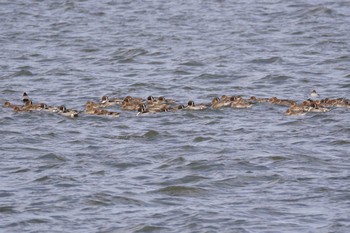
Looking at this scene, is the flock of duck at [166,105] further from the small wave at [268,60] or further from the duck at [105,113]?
the small wave at [268,60]

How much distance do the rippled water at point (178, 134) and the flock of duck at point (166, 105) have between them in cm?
21

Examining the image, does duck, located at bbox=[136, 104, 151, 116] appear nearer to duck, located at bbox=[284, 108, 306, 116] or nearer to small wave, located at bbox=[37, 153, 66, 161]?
duck, located at bbox=[284, 108, 306, 116]

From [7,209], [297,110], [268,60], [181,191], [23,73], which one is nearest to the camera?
[7,209]

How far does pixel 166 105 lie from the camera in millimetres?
23953

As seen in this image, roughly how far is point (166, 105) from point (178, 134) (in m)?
1.96

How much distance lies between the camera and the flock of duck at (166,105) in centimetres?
2322

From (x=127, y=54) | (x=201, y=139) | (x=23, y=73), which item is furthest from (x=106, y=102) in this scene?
(x=127, y=54)

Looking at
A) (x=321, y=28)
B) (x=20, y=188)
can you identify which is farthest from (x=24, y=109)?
(x=321, y=28)

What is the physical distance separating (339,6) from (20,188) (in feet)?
77.0

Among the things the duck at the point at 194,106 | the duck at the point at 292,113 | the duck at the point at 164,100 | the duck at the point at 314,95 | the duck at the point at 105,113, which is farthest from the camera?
the duck at the point at 314,95

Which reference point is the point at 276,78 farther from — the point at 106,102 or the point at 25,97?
the point at 25,97

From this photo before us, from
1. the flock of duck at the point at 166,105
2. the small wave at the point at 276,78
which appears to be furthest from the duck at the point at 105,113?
the small wave at the point at 276,78

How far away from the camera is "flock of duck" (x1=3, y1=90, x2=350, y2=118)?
76.2 feet

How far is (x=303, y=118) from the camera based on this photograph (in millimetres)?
22859
